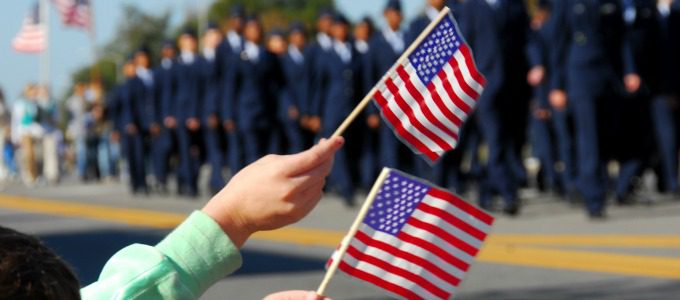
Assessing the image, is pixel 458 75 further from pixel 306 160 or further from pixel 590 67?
pixel 590 67

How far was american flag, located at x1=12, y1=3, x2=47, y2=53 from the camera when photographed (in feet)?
139

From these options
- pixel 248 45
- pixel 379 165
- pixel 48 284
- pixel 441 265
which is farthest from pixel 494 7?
pixel 48 284

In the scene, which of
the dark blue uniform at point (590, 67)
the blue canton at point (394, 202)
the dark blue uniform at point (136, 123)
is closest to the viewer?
the blue canton at point (394, 202)

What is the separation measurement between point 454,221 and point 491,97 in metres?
12.1

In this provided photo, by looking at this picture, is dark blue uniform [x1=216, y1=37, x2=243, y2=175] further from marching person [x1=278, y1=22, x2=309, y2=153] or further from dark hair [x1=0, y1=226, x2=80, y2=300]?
dark hair [x1=0, y1=226, x2=80, y2=300]

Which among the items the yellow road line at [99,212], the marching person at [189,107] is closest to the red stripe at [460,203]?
the yellow road line at [99,212]

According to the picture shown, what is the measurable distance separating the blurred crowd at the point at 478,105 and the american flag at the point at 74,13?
1831cm

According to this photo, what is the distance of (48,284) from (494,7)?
12788 mm

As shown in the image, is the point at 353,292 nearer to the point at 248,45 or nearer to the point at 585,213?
the point at 585,213

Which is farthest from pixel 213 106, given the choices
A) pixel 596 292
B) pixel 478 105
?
pixel 596 292

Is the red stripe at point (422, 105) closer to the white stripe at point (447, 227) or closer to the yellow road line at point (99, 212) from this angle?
the white stripe at point (447, 227)

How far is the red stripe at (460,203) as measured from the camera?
2.87 meters

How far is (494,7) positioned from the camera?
14.4 meters

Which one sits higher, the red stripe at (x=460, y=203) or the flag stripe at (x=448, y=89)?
the flag stripe at (x=448, y=89)
